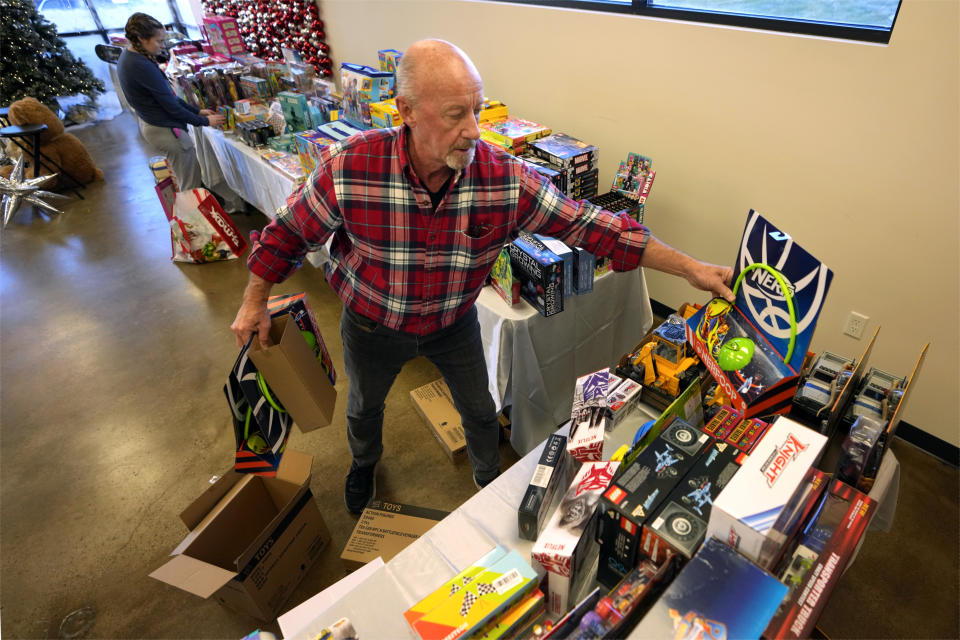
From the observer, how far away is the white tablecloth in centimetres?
187

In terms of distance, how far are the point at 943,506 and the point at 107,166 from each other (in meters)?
7.53

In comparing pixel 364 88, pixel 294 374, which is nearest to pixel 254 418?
pixel 294 374

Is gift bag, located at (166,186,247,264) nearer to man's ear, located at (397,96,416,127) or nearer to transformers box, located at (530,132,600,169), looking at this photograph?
transformers box, located at (530,132,600,169)

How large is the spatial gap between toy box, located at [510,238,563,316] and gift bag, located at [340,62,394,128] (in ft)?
4.73

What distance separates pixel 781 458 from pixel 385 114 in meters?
2.21

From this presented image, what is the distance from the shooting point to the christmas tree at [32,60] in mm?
5969

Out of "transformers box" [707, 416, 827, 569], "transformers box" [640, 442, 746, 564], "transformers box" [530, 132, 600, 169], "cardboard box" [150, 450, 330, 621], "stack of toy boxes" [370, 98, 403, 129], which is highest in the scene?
"stack of toy boxes" [370, 98, 403, 129]

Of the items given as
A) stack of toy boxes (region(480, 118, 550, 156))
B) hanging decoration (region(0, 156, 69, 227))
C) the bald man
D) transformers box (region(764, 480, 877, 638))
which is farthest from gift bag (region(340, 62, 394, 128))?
hanging decoration (region(0, 156, 69, 227))

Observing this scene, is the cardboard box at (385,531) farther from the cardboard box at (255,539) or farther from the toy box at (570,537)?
the toy box at (570,537)

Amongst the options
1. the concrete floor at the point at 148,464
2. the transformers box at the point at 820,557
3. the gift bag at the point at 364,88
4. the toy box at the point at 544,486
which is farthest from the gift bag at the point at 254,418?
the gift bag at the point at 364,88

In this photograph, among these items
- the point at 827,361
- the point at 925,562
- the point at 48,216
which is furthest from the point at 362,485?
the point at 48,216

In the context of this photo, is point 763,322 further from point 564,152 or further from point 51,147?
point 51,147

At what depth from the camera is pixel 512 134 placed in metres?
2.09

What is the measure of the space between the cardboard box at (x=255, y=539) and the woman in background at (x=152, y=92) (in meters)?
3.11
